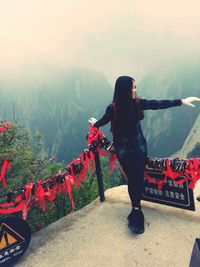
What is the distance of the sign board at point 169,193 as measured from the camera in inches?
→ 193

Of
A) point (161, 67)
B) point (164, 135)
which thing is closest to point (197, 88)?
point (164, 135)

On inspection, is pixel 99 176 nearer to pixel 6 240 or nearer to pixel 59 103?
pixel 6 240

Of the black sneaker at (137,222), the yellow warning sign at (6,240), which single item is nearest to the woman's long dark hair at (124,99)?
the black sneaker at (137,222)

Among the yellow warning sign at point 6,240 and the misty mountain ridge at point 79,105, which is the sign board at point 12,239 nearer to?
the yellow warning sign at point 6,240

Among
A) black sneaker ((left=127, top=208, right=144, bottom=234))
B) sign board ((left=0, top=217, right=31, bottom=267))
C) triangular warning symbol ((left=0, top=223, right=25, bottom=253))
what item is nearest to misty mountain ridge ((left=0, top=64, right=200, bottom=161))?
black sneaker ((left=127, top=208, right=144, bottom=234))

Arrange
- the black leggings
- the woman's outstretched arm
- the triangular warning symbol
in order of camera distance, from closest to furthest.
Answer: the triangular warning symbol, the woman's outstretched arm, the black leggings

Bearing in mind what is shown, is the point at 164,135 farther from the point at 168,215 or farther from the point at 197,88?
the point at 168,215

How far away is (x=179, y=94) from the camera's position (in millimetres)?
127438

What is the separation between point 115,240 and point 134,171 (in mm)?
988

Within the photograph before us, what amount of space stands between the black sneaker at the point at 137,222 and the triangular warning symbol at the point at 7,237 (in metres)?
1.56

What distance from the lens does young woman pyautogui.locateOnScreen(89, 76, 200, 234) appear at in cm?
446

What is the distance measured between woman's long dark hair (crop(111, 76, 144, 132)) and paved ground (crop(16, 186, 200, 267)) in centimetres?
164

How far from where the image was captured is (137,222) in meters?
4.80

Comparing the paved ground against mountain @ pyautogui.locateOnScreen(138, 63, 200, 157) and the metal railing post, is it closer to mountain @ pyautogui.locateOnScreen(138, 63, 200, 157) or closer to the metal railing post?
the metal railing post
